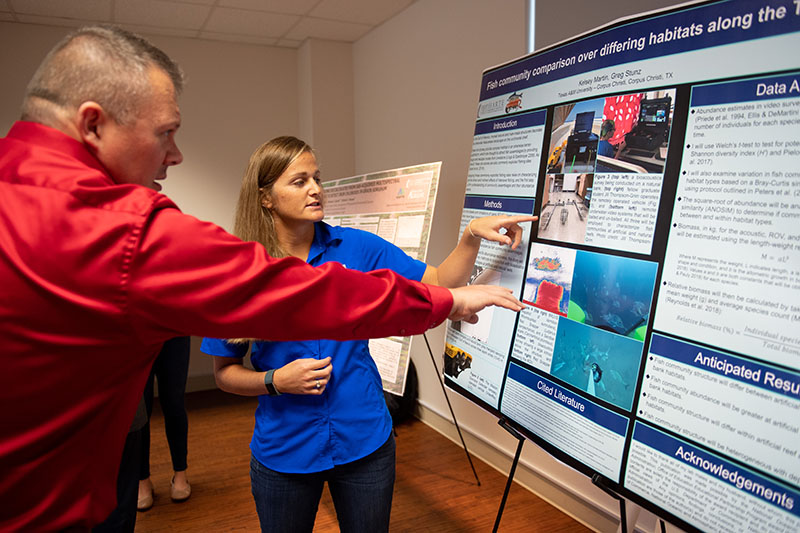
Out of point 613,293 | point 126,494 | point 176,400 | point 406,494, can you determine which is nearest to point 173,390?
point 176,400

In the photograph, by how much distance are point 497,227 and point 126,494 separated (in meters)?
1.56

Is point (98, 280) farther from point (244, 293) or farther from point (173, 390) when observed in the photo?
point (173, 390)

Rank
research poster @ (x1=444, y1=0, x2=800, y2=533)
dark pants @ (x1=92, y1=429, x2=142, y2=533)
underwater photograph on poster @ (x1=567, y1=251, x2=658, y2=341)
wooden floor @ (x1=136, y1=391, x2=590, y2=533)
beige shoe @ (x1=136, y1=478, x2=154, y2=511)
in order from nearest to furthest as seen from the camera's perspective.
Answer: research poster @ (x1=444, y1=0, x2=800, y2=533)
underwater photograph on poster @ (x1=567, y1=251, x2=658, y2=341)
dark pants @ (x1=92, y1=429, x2=142, y2=533)
wooden floor @ (x1=136, y1=391, x2=590, y2=533)
beige shoe @ (x1=136, y1=478, x2=154, y2=511)

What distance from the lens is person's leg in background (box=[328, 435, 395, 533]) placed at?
146 centimetres

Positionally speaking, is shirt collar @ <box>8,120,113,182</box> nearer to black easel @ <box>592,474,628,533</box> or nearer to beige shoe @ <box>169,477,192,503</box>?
black easel @ <box>592,474,628,533</box>

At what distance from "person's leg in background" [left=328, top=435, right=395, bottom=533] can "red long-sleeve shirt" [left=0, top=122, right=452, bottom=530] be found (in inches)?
26.2

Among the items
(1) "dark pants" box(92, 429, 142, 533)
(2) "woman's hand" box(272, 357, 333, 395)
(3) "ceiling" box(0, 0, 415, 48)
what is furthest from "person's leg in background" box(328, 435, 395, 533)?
(3) "ceiling" box(0, 0, 415, 48)

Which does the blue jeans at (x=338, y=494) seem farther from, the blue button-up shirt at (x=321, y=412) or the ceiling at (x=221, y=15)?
the ceiling at (x=221, y=15)

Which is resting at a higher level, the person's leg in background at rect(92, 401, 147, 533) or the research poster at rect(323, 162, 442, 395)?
the research poster at rect(323, 162, 442, 395)

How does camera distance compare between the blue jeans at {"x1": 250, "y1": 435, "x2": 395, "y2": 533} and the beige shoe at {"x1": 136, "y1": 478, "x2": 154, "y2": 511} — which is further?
the beige shoe at {"x1": 136, "y1": 478, "x2": 154, "y2": 511}

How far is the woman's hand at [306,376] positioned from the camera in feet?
4.55

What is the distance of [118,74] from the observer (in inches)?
33.2

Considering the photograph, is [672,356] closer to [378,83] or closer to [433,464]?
[433,464]

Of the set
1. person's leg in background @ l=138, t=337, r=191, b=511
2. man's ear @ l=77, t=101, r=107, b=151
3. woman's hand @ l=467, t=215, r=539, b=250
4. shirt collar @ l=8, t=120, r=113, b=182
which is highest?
man's ear @ l=77, t=101, r=107, b=151
